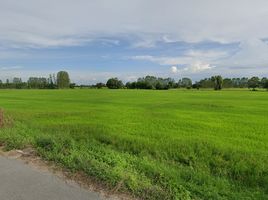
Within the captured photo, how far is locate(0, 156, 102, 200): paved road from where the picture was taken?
4.73m

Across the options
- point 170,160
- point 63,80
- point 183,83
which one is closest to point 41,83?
point 63,80

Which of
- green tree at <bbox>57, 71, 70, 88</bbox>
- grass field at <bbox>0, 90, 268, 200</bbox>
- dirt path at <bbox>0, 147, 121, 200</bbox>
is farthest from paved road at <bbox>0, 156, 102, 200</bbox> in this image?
green tree at <bbox>57, 71, 70, 88</bbox>

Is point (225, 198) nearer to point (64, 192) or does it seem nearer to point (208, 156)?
point (64, 192)

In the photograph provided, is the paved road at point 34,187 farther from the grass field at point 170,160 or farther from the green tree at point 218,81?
the green tree at point 218,81

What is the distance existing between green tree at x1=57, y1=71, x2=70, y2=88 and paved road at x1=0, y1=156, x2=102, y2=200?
441 ft

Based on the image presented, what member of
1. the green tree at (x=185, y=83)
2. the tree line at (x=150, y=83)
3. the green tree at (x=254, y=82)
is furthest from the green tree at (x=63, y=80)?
the green tree at (x=254, y=82)

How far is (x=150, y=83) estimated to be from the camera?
4771 inches

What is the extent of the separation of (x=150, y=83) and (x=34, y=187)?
382 feet

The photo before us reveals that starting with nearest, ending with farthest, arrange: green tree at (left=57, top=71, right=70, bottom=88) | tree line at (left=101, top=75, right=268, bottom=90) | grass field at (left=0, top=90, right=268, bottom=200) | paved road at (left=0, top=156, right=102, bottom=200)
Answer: paved road at (left=0, top=156, right=102, bottom=200), grass field at (left=0, top=90, right=268, bottom=200), tree line at (left=101, top=75, right=268, bottom=90), green tree at (left=57, top=71, right=70, bottom=88)

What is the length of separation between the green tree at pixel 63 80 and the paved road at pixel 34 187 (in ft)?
441

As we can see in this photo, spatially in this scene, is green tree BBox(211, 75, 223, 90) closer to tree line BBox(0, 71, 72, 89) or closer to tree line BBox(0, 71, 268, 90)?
tree line BBox(0, 71, 268, 90)

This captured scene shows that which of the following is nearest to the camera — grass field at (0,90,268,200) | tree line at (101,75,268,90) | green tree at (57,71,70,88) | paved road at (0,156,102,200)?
paved road at (0,156,102,200)

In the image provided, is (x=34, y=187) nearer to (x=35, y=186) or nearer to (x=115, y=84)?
(x=35, y=186)

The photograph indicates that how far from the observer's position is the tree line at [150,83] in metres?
121
